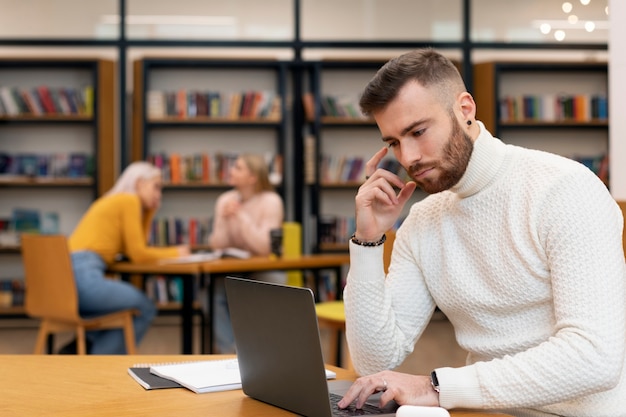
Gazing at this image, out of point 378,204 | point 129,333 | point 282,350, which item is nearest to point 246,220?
point 129,333

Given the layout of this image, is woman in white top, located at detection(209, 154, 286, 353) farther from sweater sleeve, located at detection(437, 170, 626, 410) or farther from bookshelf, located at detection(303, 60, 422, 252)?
sweater sleeve, located at detection(437, 170, 626, 410)

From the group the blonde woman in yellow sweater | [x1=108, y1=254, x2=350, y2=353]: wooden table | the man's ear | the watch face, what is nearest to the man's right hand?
the man's ear

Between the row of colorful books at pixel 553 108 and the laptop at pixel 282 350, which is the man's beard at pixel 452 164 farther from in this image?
the row of colorful books at pixel 553 108

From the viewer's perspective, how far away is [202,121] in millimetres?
7469

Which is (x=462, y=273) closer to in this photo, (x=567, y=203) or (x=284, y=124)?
(x=567, y=203)

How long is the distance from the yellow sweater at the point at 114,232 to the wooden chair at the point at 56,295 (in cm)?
25

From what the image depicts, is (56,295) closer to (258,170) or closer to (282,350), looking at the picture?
(258,170)

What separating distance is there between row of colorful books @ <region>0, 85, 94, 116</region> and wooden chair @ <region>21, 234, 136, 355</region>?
2941 millimetres

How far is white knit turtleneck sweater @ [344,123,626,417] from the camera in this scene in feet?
4.65

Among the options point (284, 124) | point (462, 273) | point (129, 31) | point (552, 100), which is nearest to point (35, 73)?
point (129, 31)

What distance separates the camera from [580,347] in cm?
141

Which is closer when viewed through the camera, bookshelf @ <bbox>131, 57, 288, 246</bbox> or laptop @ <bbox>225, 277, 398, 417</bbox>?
laptop @ <bbox>225, 277, 398, 417</bbox>

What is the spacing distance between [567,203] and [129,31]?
6.54 m

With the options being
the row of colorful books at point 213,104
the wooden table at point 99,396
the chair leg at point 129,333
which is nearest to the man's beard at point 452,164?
the wooden table at point 99,396
